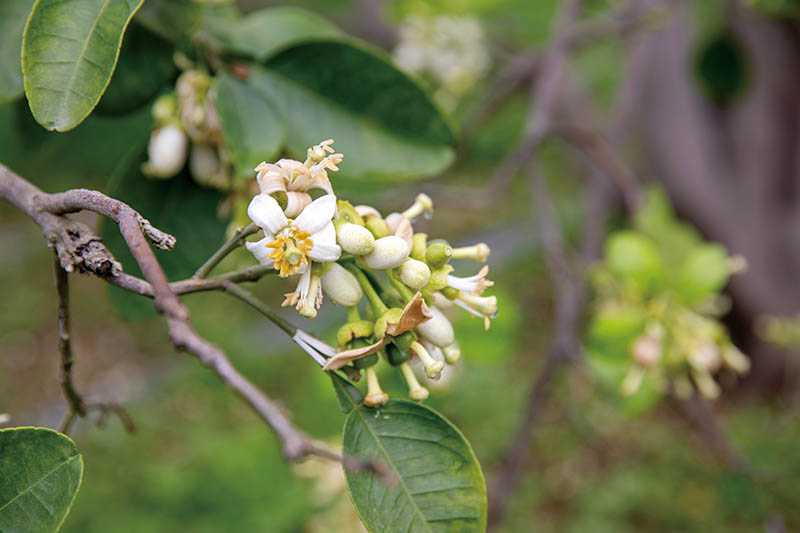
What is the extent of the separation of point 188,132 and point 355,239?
331mm

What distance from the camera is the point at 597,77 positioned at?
4453 millimetres

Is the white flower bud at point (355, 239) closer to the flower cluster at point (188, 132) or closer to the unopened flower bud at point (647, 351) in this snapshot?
the flower cluster at point (188, 132)

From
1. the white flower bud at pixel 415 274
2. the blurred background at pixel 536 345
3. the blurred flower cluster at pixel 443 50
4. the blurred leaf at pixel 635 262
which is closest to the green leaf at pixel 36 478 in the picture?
the white flower bud at pixel 415 274

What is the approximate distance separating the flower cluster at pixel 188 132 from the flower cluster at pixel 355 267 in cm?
26

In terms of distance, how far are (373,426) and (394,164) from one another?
36 cm

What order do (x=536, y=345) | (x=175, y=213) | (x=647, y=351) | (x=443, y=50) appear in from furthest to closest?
(x=536, y=345) → (x=443, y=50) → (x=647, y=351) → (x=175, y=213)

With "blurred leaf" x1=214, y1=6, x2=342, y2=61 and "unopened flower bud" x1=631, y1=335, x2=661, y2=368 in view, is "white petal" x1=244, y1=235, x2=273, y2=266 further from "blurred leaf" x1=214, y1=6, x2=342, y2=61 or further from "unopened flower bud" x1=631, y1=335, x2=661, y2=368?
"unopened flower bud" x1=631, y1=335, x2=661, y2=368

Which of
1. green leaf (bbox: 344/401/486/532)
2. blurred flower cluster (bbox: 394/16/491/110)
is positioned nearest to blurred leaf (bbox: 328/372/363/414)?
green leaf (bbox: 344/401/486/532)

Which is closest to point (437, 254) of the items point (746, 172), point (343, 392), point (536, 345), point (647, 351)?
point (343, 392)

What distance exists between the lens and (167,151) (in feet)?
2.56

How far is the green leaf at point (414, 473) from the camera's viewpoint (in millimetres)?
512

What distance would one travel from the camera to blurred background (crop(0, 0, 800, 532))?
1.80m

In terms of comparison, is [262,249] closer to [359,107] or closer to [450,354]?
[450,354]

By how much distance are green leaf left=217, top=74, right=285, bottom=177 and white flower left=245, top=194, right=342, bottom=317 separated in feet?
0.71
